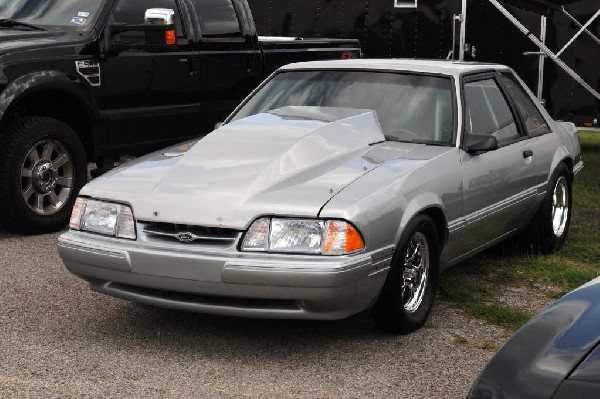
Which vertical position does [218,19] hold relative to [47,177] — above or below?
above

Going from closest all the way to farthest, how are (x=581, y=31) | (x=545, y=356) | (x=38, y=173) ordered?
(x=545, y=356) < (x=38, y=173) < (x=581, y=31)

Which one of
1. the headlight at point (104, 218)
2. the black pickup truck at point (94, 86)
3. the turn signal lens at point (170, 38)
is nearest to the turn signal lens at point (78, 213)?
the headlight at point (104, 218)

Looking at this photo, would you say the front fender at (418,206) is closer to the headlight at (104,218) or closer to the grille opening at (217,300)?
the grille opening at (217,300)

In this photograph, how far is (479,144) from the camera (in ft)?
18.8

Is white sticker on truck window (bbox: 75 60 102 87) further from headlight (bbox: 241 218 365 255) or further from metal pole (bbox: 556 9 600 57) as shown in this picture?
metal pole (bbox: 556 9 600 57)

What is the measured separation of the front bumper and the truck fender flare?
2572 millimetres

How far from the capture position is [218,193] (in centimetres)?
487

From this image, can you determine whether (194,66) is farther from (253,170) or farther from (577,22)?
(577,22)

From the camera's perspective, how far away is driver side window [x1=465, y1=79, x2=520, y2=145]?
6.14 metres

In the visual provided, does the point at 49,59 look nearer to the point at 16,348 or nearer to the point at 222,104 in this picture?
the point at 222,104

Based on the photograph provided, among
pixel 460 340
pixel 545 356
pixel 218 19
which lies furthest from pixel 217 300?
pixel 218 19

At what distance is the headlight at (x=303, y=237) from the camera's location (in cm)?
466

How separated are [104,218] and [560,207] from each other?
366 centimetres

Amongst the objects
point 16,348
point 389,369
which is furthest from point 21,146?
point 389,369
